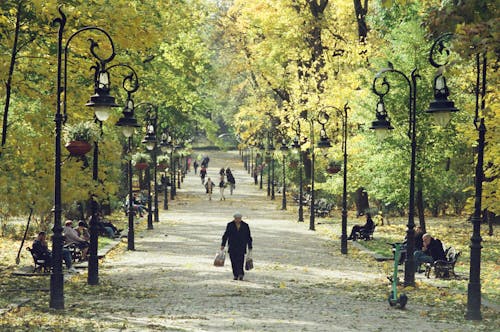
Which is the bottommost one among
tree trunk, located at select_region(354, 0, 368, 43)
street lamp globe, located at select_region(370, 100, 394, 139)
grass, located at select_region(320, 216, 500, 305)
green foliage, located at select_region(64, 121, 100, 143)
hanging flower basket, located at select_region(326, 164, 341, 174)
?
grass, located at select_region(320, 216, 500, 305)

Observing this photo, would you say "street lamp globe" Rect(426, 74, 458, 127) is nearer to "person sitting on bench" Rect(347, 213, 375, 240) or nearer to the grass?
the grass

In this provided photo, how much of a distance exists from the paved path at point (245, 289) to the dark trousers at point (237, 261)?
32cm

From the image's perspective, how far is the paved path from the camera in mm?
14148

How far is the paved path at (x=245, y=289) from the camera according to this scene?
46.4 feet

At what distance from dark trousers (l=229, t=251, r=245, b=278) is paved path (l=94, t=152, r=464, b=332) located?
1.06ft

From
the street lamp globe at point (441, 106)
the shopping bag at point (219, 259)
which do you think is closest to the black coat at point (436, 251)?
the shopping bag at point (219, 259)

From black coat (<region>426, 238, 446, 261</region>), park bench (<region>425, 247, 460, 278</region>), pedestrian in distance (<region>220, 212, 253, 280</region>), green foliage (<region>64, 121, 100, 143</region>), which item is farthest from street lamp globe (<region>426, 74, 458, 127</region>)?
green foliage (<region>64, 121, 100, 143</region>)

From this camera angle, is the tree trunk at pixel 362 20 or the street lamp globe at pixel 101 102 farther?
the tree trunk at pixel 362 20

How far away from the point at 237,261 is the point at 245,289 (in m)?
1.52

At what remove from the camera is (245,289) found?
1858 cm

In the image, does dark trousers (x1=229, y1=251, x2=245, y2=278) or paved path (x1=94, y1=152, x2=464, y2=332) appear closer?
paved path (x1=94, y1=152, x2=464, y2=332)

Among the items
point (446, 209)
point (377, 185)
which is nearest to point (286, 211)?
point (446, 209)

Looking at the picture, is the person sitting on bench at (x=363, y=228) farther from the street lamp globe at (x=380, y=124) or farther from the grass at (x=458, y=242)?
the street lamp globe at (x=380, y=124)

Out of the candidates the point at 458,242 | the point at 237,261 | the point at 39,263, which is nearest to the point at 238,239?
the point at 237,261
